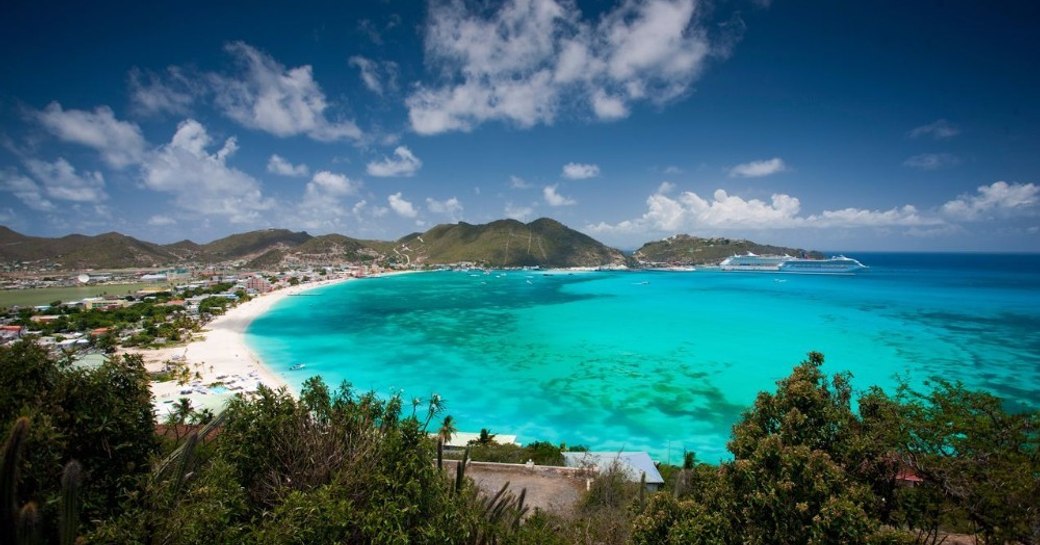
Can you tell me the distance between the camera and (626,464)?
17875 mm

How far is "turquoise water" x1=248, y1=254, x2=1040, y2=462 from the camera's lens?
29531 millimetres

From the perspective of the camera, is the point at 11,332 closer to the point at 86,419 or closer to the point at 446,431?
the point at 86,419

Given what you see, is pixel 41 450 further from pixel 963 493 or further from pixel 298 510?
pixel 963 493

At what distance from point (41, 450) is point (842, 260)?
216 m

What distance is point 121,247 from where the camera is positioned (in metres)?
163

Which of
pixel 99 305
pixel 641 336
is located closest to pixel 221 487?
pixel 641 336

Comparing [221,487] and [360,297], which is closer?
[221,487]

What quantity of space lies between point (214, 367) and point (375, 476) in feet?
123

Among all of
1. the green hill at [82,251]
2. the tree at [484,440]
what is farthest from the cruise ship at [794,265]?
the green hill at [82,251]

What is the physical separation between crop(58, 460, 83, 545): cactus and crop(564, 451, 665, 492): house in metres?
15.2

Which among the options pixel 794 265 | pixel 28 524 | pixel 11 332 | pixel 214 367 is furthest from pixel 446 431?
pixel 794 265

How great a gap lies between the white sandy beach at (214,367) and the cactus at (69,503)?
44.7ft

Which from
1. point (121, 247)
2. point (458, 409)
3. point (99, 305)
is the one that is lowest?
point (458, 409)

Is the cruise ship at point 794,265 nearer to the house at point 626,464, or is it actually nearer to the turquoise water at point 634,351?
the turquoise water at point 634,351
